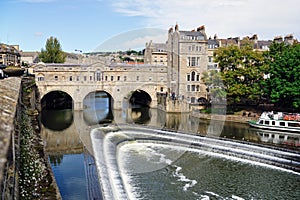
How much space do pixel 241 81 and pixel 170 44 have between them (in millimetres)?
15606

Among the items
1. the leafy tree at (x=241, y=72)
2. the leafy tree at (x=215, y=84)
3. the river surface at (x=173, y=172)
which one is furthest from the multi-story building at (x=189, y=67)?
the river surface at (x=173, y=172)

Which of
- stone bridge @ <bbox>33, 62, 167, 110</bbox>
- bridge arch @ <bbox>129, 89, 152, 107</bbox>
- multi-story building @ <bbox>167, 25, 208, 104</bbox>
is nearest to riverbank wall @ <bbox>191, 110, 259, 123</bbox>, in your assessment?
multi-story building @ <bbox>167, 25, 208, 104</bbox>

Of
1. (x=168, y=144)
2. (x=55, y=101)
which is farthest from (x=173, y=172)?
(x=55, y=101)

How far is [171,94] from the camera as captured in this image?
46.6m

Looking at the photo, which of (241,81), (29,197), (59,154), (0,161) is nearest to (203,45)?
(241,81)

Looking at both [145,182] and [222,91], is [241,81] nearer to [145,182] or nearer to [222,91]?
[222,91]

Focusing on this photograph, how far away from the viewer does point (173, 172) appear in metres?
18.3

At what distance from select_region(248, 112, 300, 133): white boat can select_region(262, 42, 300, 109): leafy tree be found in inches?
69.5

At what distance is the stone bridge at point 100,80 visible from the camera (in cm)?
4177

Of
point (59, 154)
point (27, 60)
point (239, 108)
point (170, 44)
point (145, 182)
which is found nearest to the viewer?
point (145, 182)

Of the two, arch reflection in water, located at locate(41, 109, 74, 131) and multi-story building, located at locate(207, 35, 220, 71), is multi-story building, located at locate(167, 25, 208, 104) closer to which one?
multi-story building, located at locate(207, 35, 220, 71)

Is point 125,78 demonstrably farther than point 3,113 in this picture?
Yes

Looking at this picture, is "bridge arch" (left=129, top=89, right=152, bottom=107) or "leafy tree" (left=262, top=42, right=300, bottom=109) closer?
"leafy tree" (left=262, top=42, right=300, bottom=109)

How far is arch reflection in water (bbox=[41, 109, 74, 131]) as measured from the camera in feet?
106
